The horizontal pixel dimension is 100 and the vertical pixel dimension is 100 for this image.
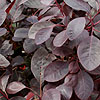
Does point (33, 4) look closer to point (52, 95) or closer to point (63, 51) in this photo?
point (63, 51)

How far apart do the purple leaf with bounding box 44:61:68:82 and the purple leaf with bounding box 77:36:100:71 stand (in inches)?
4.3

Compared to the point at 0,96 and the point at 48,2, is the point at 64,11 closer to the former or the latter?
the point at 48,2

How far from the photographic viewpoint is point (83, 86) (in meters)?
0.61

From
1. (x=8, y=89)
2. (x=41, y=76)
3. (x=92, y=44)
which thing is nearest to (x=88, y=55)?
(x=92, y=44)

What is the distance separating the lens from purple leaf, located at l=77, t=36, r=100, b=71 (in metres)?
0.53

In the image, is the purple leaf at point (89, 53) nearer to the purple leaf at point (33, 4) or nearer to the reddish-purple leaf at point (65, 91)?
the reddish-purple leaf at point (65, 91)

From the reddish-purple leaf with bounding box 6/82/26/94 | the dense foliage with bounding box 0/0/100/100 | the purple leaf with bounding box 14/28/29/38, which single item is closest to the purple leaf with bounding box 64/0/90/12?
the dense foliage with bounding box 0/0/100/100

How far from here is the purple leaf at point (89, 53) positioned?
53 cm

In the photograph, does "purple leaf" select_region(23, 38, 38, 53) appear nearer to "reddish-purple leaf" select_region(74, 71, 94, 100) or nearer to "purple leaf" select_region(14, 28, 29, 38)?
"purple leaf" select_region(14, 28, 29, 38)

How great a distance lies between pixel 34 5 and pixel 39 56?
0.23 m

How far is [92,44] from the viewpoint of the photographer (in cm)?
58

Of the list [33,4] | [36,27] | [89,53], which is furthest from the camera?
[33,4]

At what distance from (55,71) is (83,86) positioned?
0.37 ft

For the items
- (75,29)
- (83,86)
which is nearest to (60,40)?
(75,29)
